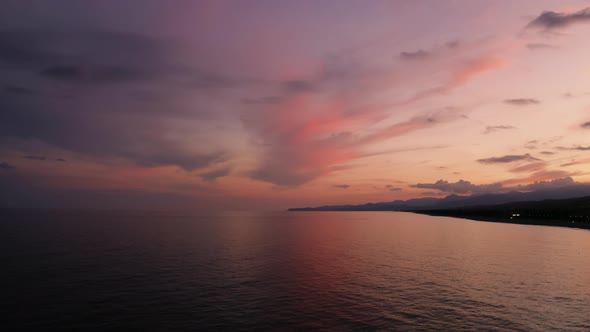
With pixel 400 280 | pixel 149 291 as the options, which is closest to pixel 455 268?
Answer: pixel 400 280

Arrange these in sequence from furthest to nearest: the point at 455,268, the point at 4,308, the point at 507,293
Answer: the point at 455,268
the point at 507,293
the point at 4,308

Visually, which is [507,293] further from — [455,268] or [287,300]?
[287,300]

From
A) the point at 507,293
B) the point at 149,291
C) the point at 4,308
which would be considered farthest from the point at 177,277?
the point at 507,293

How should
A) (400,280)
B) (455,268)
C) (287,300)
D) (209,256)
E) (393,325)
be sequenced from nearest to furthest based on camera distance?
1. (393,325)
2. (287,300)
3. (400,280)
4. (455,268)
5. (209,256)

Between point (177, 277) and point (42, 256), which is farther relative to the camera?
point (42, 256)

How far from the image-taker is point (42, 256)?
207ft

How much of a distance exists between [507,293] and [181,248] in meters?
62.5

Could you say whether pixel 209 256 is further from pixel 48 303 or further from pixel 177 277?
pixel 48 303

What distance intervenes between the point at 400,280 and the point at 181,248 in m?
50.2

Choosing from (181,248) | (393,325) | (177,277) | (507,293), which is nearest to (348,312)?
(393,325)

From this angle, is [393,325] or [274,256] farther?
[274,256]

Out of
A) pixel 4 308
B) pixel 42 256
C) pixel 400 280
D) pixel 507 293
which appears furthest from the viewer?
pixel 42 256

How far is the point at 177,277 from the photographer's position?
4794cm

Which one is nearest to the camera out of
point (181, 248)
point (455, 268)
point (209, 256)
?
point (455, 268)
